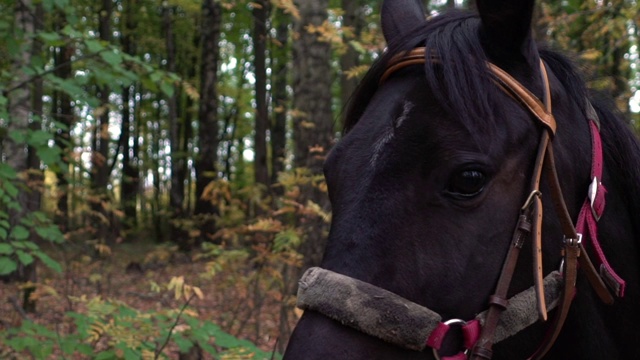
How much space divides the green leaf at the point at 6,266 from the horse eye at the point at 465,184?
3564 millimetres

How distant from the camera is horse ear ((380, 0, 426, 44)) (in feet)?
8.09

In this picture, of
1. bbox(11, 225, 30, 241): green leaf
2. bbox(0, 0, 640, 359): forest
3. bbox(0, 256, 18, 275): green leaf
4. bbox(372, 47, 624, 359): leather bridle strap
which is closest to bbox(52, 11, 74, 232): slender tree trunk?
bbox(0, 0, 640, 359): forest

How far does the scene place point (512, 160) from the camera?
1.82 metres

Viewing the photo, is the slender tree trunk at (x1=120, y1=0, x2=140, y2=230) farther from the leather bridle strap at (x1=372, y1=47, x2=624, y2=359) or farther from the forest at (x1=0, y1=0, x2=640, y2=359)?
the leather bridle strap at (x1=372, y1=47, x2=624, y2=359)

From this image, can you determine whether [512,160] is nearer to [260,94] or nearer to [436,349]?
[436,349]

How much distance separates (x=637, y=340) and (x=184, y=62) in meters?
25.4

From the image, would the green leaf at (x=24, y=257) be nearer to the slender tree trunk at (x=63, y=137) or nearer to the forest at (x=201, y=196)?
the forest at (x=201, y=196)

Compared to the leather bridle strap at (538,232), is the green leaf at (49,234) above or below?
below

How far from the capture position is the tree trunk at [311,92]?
593 centimetres

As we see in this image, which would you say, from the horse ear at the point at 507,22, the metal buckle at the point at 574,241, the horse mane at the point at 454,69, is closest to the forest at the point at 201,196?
the horse mane at the point at 454,69

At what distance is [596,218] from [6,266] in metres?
3.77

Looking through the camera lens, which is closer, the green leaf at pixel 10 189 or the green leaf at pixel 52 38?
the green leaf at pixel 10 189

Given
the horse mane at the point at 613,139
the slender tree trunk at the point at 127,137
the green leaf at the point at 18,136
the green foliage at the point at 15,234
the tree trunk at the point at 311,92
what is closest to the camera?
the horse mane at the point at 613,139

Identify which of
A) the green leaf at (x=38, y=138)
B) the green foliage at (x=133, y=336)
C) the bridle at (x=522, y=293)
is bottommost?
the green foliage at (x=133, y=336)
